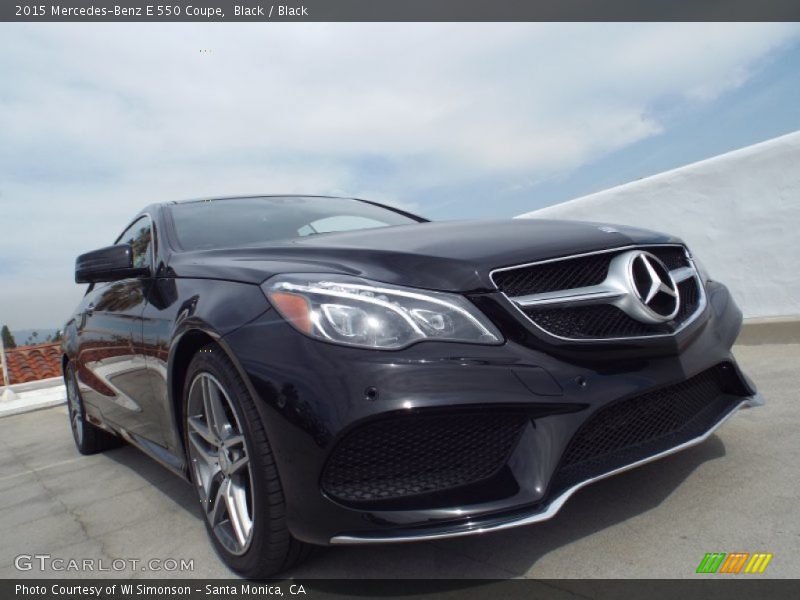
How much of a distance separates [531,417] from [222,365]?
3.27 ft

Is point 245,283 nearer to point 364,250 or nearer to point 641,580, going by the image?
point 364,250

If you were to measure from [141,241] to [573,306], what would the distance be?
2.48 meters

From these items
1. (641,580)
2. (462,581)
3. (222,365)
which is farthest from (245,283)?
(641,580)

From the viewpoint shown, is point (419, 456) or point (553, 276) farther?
point (553, 276)

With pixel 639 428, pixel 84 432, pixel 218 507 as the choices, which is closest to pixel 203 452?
pixel 218 507

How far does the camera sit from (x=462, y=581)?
6.40 ft

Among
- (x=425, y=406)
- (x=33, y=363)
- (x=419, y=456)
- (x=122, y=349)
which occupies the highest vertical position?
(x=425, y=406)

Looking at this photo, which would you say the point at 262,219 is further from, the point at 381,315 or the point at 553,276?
the point at 553,276

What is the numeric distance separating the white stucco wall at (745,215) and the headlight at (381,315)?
445 cm

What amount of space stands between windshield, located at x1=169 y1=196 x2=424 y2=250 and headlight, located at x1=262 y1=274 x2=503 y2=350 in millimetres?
949

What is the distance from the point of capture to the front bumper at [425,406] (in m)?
1.73

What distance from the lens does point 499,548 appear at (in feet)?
6.97

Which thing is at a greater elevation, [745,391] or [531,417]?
[531,417]

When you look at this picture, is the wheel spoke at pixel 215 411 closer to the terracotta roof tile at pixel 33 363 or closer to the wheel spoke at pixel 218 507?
the wheel spoke at pixel 218 507
